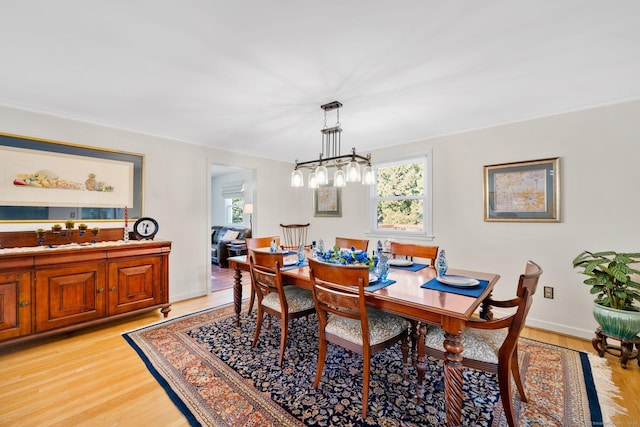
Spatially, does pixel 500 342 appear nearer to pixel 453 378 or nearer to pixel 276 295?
pixel 453 378

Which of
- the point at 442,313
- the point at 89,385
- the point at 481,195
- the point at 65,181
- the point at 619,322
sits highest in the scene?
the point at 65,181

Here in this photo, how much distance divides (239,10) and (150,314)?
344 centimetres

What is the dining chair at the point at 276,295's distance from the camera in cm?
223

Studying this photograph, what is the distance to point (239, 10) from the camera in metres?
1.45

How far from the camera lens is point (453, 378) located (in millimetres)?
1501

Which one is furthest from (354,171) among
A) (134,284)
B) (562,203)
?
(134,284)

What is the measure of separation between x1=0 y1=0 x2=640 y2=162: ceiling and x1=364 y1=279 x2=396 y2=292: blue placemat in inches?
61.6

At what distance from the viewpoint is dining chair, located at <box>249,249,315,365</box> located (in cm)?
223

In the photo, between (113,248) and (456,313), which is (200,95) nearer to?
(113,248)

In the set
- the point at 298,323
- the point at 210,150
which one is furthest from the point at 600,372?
the point at 210,150

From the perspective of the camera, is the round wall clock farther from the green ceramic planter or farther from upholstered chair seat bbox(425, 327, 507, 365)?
the green ceramic planter

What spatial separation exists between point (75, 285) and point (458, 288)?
3384 mm

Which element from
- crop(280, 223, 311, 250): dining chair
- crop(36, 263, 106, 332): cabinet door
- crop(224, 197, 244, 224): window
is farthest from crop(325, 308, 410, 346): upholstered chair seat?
crop(224, 197, 244, 224): window

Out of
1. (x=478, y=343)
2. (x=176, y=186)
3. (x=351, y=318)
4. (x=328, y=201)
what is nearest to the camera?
(x=478, y=343)
